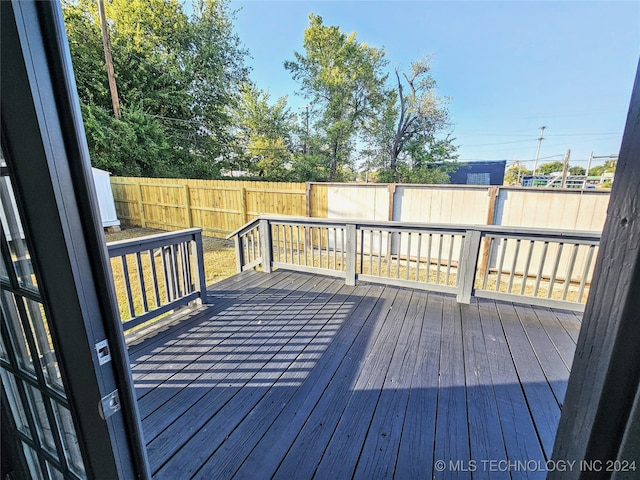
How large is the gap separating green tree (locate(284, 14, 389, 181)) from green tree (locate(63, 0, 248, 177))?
3.60m

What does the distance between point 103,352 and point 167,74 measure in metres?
14.2

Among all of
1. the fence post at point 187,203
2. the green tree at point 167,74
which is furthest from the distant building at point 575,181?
the green tree at point 167,74

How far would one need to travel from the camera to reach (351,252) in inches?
145

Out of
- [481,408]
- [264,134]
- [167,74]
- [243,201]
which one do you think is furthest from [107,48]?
[481,408]

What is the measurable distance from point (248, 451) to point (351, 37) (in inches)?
531

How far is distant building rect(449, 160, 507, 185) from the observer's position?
1475cm

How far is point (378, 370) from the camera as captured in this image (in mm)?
2074

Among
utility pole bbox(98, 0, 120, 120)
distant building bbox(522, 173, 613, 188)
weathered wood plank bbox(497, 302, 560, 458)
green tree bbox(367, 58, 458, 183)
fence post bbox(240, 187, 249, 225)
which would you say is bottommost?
weathered wood plank bbox(497, 302, 560, 458)

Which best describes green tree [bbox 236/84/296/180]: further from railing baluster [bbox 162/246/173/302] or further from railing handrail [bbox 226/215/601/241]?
railing baluster [bbox 162/246/173/302]

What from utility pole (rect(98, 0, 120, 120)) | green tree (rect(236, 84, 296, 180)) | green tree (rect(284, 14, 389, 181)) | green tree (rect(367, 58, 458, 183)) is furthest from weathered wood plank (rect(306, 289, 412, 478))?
green tree (rect(236, 84, 296, 180))

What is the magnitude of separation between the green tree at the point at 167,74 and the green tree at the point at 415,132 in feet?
24.3

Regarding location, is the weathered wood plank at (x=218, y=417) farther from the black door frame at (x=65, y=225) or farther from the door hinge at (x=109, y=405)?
the door hinge at (x=109, y=405)

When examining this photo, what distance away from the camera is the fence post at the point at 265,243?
4.16m

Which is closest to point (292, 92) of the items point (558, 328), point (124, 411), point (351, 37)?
point (351, 37)
